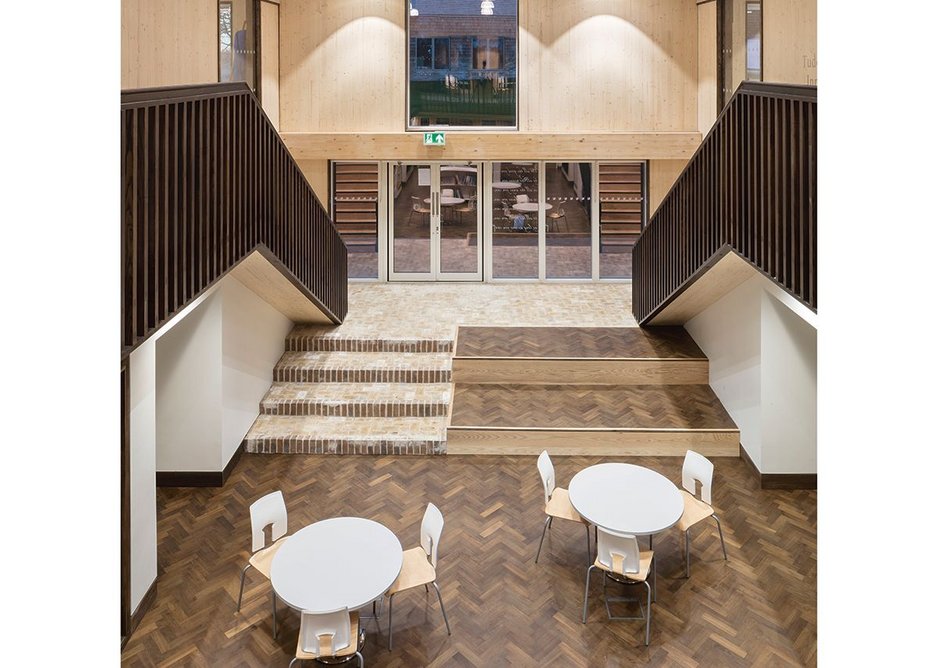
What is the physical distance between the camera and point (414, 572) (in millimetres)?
4559

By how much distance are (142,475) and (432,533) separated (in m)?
2.05

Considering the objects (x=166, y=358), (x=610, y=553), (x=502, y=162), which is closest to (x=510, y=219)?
(x=502, y=162)

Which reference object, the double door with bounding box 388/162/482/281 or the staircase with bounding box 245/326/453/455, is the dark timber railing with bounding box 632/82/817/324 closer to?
the staircase with bounding box 245/326/453/455

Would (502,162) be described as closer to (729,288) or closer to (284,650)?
(729,288)

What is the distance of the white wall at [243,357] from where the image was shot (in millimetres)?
6770

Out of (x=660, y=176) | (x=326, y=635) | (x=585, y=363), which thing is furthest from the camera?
(x=660, y=176)

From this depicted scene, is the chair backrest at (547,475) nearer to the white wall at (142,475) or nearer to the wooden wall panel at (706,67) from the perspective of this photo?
the white wall at (142,475)

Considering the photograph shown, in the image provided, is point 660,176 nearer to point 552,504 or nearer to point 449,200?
point 449,200

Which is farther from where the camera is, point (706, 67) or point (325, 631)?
point (706, 67)

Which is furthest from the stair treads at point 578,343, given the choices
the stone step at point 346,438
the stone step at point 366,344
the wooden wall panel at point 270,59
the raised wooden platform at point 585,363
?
the wooden wall panel at point 270,59

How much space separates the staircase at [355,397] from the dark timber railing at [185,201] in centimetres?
175

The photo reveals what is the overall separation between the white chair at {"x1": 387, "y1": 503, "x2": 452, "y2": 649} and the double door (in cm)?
830

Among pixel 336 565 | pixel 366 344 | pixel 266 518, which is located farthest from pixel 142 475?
pixel 366 344

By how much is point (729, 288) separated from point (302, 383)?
492cm
